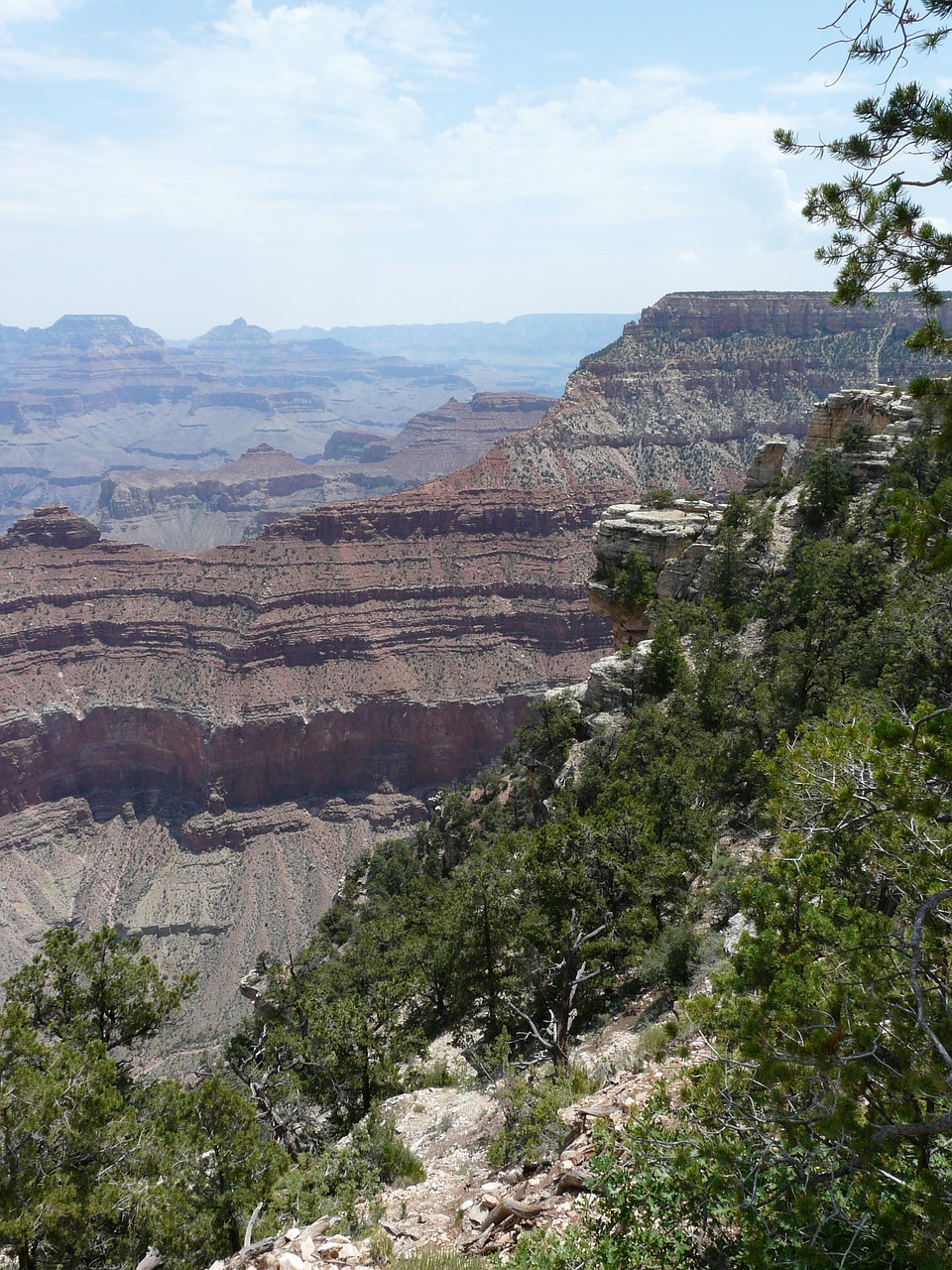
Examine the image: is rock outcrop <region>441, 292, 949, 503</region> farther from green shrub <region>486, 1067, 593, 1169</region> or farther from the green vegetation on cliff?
green shrub <region>486, 1067, 593, 1169</region>

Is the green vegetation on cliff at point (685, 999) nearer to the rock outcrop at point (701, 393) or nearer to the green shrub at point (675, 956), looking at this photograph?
the green shrub at point (675, 956)

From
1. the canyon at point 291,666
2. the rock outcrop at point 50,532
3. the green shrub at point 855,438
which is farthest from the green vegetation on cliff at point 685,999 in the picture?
the rock outcrop at point 50,532

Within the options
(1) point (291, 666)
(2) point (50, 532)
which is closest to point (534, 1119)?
(1) point (291, 666)

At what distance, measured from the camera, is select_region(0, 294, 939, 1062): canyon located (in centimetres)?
7031

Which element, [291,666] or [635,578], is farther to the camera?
[291,666]

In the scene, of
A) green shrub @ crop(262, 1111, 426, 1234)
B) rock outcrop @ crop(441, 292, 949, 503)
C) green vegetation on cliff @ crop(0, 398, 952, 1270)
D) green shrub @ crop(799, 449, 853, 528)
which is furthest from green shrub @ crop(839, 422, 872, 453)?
rock outcrop @ crop(441, 292, 949, 503)

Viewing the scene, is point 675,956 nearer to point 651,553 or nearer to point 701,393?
point 651,553

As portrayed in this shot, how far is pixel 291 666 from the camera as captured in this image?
275 feet

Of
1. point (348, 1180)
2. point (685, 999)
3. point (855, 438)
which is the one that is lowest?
point (348, 1180)

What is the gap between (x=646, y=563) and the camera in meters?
38.6

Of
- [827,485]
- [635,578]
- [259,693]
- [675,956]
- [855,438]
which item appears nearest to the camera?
[675,956]

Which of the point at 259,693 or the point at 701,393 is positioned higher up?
the point at 701,393

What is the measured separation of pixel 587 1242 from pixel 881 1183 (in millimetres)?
2683

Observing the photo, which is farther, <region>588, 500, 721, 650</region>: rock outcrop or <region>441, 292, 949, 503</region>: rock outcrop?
<region>441, 292, 949, 503</region>: rock outcrop
